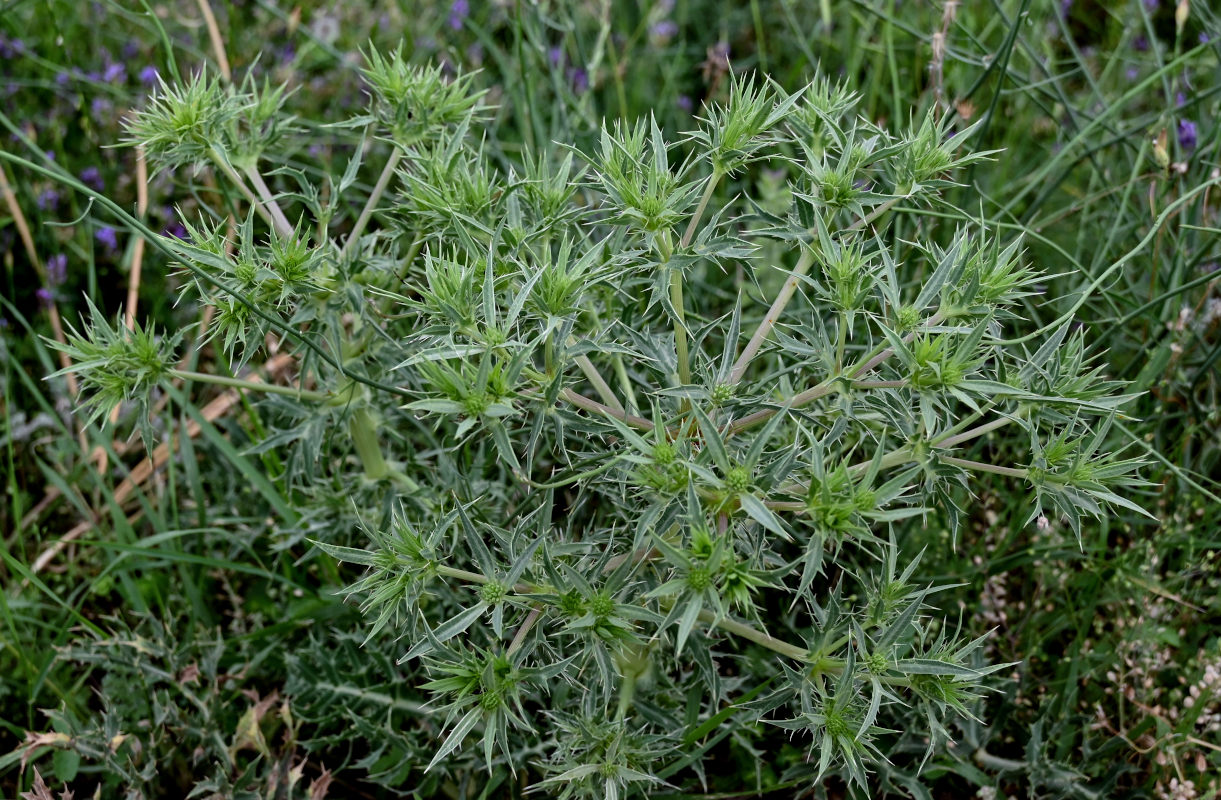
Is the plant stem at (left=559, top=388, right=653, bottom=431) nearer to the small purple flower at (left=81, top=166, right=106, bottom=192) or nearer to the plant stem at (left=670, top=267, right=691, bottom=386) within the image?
the plant stem at (left=670, top=267, right=691, bottom=386)

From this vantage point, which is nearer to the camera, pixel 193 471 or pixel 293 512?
pixel 293 512

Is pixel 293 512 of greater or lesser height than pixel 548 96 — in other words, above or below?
below

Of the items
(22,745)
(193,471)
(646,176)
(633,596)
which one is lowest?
(22,745)

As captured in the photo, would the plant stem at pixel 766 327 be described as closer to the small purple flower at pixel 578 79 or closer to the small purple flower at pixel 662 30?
the small purple flower at pixel 578 79

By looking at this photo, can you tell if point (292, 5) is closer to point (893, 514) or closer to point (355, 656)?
point (355, 656)

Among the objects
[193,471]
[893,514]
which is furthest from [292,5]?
[893,514]

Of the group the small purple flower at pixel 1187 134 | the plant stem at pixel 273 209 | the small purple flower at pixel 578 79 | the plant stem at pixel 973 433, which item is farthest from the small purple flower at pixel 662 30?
the plant stem at pixel 973 433

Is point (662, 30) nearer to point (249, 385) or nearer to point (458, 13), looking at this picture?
point (458, 13)

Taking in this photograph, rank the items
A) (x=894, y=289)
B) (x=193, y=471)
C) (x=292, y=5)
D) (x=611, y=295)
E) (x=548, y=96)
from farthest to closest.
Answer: (x=292, y=5) < (x=548, y=96) < (x=193, y=471) < (x=611, y=295) < (x=894, y=289)
